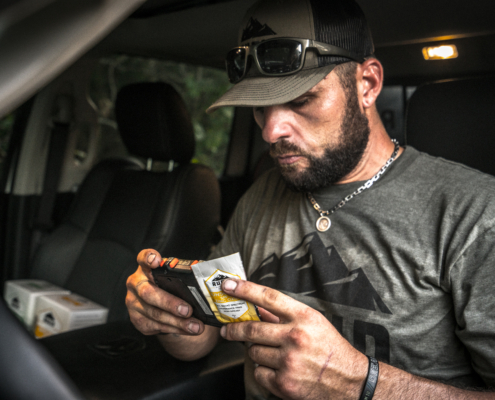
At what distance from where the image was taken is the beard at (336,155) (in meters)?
1.16

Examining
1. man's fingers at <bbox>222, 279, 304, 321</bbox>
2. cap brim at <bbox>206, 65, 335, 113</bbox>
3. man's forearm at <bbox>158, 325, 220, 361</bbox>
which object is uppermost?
cap brim at <bbox>206, 65, 335, 113</bbox>

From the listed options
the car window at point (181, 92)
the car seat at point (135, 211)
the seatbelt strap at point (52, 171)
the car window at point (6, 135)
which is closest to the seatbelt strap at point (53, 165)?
the seatbelt strap at point (52, 171)

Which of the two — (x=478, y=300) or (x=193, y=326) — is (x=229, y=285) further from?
(x=478, y=300)

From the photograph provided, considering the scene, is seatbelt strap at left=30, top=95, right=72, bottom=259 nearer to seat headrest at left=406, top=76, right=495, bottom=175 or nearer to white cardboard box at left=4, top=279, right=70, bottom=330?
white cardboard box at left=4, top=279, right=70, bottom=330

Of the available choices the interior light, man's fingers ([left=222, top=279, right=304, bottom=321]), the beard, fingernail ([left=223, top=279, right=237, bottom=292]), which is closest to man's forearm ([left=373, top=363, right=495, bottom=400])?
man's fingers ([left=222, top=279, right=304, bottom=321])

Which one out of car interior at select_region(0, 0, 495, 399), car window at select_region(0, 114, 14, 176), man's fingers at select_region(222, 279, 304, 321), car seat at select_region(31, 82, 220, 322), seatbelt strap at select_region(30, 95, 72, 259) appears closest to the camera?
car interior at select_region(0, 0, 495, 399)

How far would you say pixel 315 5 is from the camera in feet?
3.72

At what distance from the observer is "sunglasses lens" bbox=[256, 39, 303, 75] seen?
1.11m

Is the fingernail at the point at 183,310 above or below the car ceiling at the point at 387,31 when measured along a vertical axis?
below

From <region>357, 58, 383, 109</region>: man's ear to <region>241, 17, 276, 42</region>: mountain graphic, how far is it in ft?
0.86

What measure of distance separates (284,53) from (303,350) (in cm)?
71

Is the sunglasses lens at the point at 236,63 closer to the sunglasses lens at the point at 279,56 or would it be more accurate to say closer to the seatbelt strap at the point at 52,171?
the sunglasses lens at the point at 279,56

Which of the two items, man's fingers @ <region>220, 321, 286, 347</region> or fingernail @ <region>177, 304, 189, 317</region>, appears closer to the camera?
man's fingers @ <region>220, 321, 286, 347</region>

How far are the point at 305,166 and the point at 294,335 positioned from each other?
480mm
